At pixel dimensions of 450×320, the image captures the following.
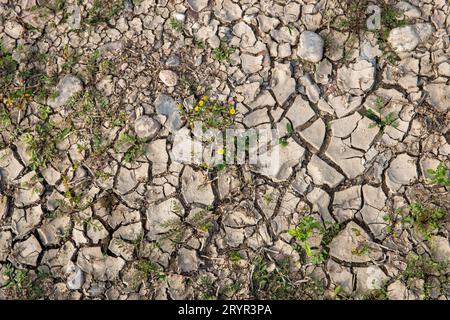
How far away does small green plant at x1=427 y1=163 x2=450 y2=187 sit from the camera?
11.0 ft

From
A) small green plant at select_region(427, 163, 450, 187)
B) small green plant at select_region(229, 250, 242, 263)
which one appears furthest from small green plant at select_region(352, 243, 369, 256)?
small green plant at select_region(229, 250, 242, 263)

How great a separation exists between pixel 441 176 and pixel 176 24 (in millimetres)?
2309

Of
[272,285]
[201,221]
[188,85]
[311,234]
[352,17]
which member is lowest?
[272,285]

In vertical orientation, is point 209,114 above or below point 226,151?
above

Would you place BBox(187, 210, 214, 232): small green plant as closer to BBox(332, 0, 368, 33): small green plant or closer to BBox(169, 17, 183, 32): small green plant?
BBox(169, 17, 183, 32): small green plant

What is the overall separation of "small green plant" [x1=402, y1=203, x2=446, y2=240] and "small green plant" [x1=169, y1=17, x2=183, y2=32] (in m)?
2.24

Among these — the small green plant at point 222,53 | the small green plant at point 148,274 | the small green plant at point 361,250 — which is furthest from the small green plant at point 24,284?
the small green plant at point 361,250

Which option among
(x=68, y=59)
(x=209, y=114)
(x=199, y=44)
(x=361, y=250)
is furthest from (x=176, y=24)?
(x=361, y=250)

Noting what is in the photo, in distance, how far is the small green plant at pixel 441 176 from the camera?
334cm

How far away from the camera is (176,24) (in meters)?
3.79

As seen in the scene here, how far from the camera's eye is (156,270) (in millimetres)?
3373

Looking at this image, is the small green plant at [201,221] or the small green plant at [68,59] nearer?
the small green plant at [201,221]

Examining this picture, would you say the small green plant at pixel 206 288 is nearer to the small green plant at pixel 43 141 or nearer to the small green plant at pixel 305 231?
the small green plant at pixel 305 231

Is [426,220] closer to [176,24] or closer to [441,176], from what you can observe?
[441,176]
